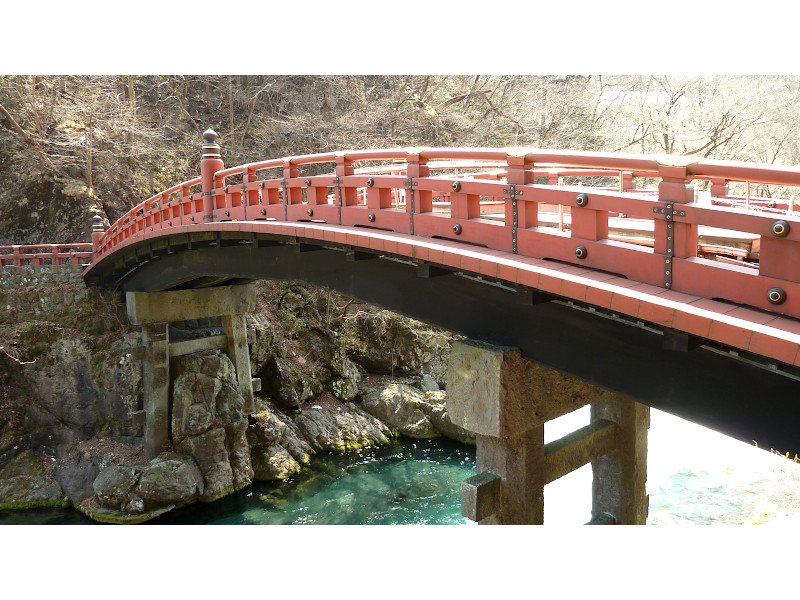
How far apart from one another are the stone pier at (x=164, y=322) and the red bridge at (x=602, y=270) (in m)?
5.11

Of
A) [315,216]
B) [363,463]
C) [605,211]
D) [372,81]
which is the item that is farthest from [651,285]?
[372,81]

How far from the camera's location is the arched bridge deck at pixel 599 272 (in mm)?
2658

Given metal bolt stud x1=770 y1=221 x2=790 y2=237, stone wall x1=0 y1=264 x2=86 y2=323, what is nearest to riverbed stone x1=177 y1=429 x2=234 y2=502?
stone wall x1=0 y1=264 x2=86 y2=323

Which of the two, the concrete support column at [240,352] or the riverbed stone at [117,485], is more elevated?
the concrete support column at [240,352]

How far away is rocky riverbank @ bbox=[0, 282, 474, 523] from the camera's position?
33.1 feet

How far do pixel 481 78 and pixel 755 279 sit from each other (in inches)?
610

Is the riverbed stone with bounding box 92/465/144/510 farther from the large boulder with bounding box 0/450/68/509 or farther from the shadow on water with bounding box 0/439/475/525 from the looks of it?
the large boulder with bounding box 0/450/68/509

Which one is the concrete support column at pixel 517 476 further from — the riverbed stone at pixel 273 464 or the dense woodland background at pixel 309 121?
the dense woodland background at pixel 309 121

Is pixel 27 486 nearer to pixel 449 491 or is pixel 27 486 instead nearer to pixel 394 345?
pixel 449 491

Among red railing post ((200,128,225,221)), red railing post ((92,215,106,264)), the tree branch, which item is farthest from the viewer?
the tree branch

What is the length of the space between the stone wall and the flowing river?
3484 millimetres

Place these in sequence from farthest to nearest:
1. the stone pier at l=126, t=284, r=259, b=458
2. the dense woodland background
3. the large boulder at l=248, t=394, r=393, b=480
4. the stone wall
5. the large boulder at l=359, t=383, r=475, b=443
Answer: the dense woodland background, the large boulder at l=359, t=383, r=475, b=443, the stone wall, the large boulder at l=248, t=394, r=393, b=480, the stone pier at l=126, t=284, r=259, b=458

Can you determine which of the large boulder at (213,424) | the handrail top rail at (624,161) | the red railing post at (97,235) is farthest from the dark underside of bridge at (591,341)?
the red railing post at (97,235)

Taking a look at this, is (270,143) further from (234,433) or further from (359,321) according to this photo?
(234,433)
